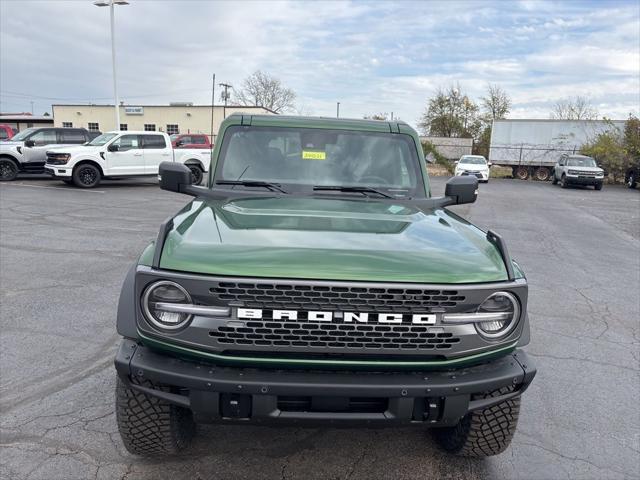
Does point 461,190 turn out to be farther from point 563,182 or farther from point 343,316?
point 563,182

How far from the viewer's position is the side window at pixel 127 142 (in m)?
17.3

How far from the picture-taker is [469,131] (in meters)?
53.9

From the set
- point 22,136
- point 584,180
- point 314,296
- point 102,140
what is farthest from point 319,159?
point 584,180

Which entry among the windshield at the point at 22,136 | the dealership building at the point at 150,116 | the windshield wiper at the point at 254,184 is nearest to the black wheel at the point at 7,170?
the windshield at the point at 22,136

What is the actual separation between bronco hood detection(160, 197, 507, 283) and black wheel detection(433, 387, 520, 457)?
2.61 ft

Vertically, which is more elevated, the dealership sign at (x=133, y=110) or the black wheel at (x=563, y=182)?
the dealership sign at (x=133, y=110)

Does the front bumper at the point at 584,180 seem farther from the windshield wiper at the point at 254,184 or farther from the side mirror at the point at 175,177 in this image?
the side mirror at the point at 175,177

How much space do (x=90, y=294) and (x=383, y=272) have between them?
469 centimetres

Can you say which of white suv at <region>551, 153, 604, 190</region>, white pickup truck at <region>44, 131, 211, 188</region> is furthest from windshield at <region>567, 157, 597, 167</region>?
white pickup truck at <region>44, 131, 211, 188</region>

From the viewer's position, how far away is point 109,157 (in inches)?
677

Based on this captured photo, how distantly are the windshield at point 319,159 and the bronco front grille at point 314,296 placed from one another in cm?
169

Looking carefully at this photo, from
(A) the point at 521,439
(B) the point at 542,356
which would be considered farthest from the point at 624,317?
(A) the point at 521,439

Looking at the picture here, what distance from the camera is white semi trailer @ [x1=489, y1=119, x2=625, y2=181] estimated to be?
33.5 meters

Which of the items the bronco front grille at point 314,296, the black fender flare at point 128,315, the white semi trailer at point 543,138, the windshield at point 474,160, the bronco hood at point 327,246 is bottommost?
the black fender flare at point 128,315
